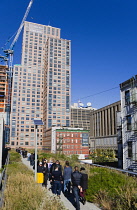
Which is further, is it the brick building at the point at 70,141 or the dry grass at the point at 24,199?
the brick building at the point at 70,141

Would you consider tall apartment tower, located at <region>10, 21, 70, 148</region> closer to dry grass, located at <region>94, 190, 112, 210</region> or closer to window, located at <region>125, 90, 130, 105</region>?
window, located at <region>125, 90, 130, 105</region>

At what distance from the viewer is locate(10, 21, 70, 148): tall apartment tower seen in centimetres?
11875

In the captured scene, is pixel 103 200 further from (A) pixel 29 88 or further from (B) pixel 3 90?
(B) pixel 3 90

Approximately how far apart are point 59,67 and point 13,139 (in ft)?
171

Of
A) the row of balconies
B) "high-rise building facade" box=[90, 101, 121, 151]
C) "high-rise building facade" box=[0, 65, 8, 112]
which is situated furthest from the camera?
"high-rise building facade" box=[0, 65, 8, 112]

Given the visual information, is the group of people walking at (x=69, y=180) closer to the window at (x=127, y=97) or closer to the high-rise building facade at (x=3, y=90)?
the window at (x=127, y=97)

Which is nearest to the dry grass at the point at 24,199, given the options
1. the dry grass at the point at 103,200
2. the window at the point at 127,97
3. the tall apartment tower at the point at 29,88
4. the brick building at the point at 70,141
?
the dry grass at the point at 103,200

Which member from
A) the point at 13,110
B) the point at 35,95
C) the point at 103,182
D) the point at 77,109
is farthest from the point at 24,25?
the point at 103,182

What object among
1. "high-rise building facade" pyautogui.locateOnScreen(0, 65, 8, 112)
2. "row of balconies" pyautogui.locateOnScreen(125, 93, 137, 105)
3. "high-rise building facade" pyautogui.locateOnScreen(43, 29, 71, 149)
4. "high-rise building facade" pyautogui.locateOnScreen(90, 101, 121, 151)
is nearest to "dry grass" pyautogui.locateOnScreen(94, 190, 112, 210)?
"row of balconies" pyautogui.locateOnScreen(125, 93, 137, 105)

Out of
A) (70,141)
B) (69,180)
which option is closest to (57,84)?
(70,141)

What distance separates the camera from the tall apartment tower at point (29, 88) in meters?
119

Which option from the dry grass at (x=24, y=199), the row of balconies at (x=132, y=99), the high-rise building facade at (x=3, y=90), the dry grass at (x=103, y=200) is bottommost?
the dry grass at (x=103, y=200)

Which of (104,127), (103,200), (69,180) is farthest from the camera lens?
(104,127)

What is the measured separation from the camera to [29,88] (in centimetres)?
12612
